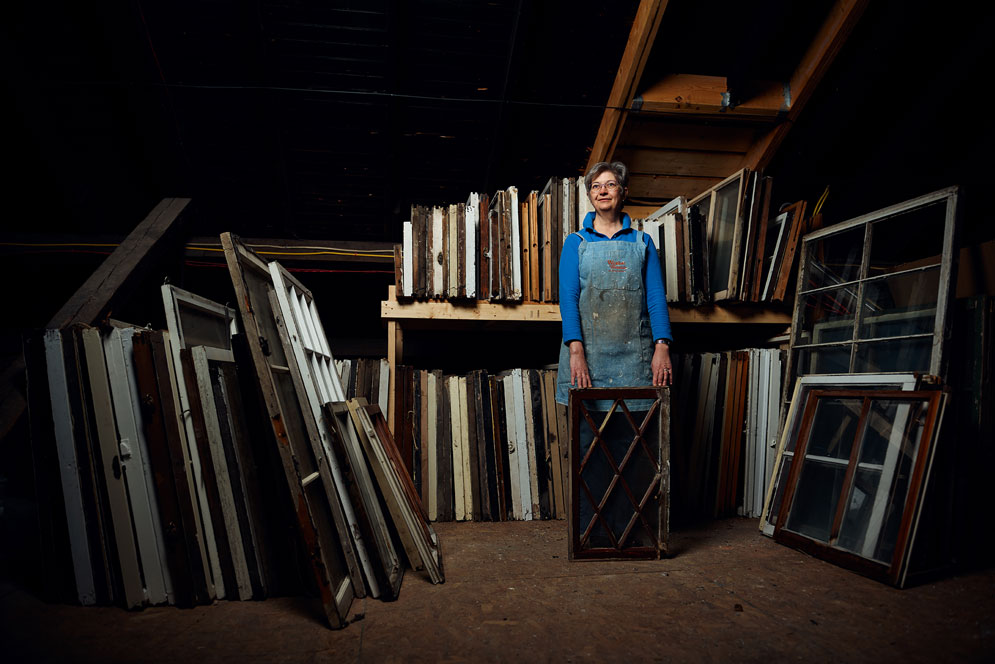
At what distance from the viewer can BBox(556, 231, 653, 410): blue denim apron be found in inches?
94.0

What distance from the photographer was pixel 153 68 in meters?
3.01

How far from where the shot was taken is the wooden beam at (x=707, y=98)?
10.5 feet

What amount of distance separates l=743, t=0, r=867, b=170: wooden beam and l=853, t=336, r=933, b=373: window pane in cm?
162

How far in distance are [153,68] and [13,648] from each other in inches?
121

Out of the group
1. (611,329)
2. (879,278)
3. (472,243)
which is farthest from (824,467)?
(472,243)

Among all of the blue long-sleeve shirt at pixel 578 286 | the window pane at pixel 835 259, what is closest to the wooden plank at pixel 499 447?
the blue long-sleeve shirt at pixel 578 286

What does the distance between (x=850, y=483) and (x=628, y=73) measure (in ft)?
8.42

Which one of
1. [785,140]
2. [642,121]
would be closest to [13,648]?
[642,121]

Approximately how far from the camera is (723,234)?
3164 mm

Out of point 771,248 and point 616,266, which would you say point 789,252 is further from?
point 616,266

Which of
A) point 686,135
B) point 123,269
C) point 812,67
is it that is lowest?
point 123,269

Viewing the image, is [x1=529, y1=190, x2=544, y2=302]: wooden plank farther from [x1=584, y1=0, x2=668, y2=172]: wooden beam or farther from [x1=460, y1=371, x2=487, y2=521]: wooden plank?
[x1=584, y1=0, x2=668, y2=172]: wooden beam

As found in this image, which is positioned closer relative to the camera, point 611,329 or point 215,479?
point 215,479

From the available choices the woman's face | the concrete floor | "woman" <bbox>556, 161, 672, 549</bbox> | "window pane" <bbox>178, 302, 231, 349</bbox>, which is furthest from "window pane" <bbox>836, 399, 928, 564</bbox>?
"window pane" <bbox>178, 302, 231, 349</bbox>
